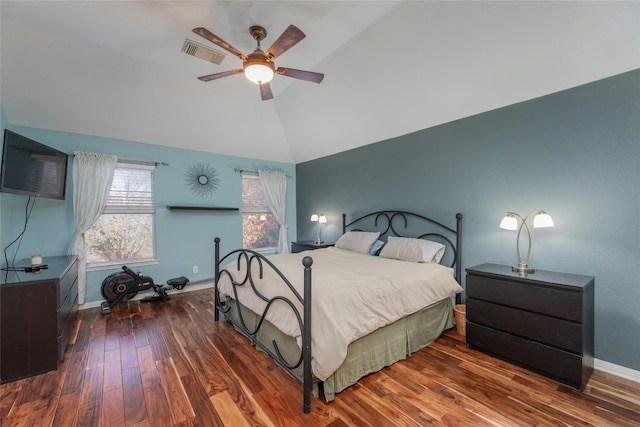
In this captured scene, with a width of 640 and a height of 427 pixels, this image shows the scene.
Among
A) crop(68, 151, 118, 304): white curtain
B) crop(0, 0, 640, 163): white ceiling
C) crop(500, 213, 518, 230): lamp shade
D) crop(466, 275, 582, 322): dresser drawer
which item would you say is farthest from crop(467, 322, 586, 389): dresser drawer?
crop(68, 151, 118, 304): white curtain

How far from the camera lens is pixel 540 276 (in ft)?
7.51

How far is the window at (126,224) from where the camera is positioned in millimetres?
3922

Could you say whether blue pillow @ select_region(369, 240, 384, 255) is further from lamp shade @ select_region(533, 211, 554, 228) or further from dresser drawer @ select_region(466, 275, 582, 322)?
lamp shade @ select_region(533, 211, 554, 228)

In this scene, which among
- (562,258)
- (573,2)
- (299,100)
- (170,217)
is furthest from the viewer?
(170,217)

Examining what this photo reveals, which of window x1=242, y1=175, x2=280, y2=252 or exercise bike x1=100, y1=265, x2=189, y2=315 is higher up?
window x1=242, y1=175, x2=280, y2=252

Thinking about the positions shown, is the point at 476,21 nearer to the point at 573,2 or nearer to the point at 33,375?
the point at 573,2

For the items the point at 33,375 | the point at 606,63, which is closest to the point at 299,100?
the point at 606,63

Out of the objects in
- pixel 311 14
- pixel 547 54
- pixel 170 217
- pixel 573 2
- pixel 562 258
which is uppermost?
pixel 311 14

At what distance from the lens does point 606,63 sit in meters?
2.16

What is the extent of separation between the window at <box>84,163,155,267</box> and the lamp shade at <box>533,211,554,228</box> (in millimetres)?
4973

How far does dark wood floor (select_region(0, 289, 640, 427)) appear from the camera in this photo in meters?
1.70

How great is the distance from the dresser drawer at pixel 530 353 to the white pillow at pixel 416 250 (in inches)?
31.7

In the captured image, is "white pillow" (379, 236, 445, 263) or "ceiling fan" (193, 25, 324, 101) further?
"white pillow" (379, 236, 445, 263)

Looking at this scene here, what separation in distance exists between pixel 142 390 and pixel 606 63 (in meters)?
4.40
